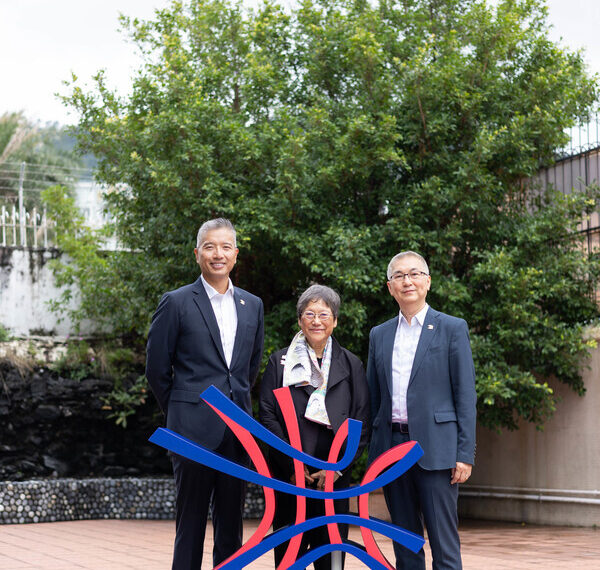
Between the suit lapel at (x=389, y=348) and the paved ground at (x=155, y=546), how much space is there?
289cm

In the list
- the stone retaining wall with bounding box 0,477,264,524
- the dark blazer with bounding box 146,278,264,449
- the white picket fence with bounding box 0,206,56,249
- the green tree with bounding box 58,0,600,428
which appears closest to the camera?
the dark blazer with bounding box 146,278,264,449

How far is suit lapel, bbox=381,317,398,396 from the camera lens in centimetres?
415

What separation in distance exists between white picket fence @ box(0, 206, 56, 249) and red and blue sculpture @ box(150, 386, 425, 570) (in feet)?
30.7

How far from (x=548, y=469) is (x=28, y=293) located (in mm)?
7438

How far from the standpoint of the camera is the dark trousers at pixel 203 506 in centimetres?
396

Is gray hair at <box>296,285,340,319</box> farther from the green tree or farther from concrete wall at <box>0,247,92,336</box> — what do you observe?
concrete wall at <box>0,247,92,336</box>

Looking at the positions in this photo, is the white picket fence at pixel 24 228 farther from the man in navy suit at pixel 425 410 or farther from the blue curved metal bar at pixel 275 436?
the blue curved metal bar at pixel 275 436

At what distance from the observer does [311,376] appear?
166 inches

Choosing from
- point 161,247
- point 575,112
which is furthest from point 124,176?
point 575,112

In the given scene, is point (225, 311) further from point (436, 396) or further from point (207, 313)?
point (436, 396)

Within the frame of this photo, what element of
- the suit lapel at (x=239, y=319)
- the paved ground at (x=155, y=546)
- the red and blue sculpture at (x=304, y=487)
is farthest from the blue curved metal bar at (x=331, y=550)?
the paved ground at (x=155, y=546)

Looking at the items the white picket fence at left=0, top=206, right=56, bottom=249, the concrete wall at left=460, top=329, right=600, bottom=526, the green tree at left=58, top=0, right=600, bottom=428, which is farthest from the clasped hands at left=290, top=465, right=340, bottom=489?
the white picket fence at left=0, top=206, right=56, bottom=249

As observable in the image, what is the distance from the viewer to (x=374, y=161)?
8.88 metres

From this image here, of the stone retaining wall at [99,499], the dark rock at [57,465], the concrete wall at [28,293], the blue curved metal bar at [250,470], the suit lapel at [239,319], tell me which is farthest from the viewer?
the concrete wall at [28,293]
